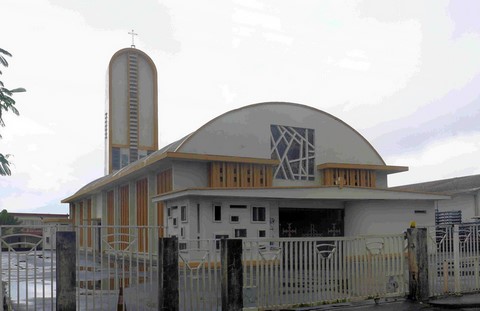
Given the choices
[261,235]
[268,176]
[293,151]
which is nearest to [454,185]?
[293,151]

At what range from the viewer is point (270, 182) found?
2667 cm

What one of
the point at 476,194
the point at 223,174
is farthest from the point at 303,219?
the point at 476,194

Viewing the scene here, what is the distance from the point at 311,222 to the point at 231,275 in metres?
18.8

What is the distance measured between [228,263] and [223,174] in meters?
14.6

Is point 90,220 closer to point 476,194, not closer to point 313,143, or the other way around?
point 313,143

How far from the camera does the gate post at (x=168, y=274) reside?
10.7 m

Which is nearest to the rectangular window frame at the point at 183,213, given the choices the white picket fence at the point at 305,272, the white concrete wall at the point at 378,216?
the white concrete wall at the point at 378,216

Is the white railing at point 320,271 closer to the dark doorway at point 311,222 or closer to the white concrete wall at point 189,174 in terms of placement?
the white concrete wall at point 189,174

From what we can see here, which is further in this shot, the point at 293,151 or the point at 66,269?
the point at 293,151

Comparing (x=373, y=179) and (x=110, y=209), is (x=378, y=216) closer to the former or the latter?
(x=373, y=179)

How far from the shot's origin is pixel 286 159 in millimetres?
28141

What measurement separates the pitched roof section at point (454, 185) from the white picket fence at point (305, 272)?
62.4ft

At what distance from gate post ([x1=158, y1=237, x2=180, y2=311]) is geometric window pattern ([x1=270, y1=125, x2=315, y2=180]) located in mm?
17161

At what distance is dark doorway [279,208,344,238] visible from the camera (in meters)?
27.8
